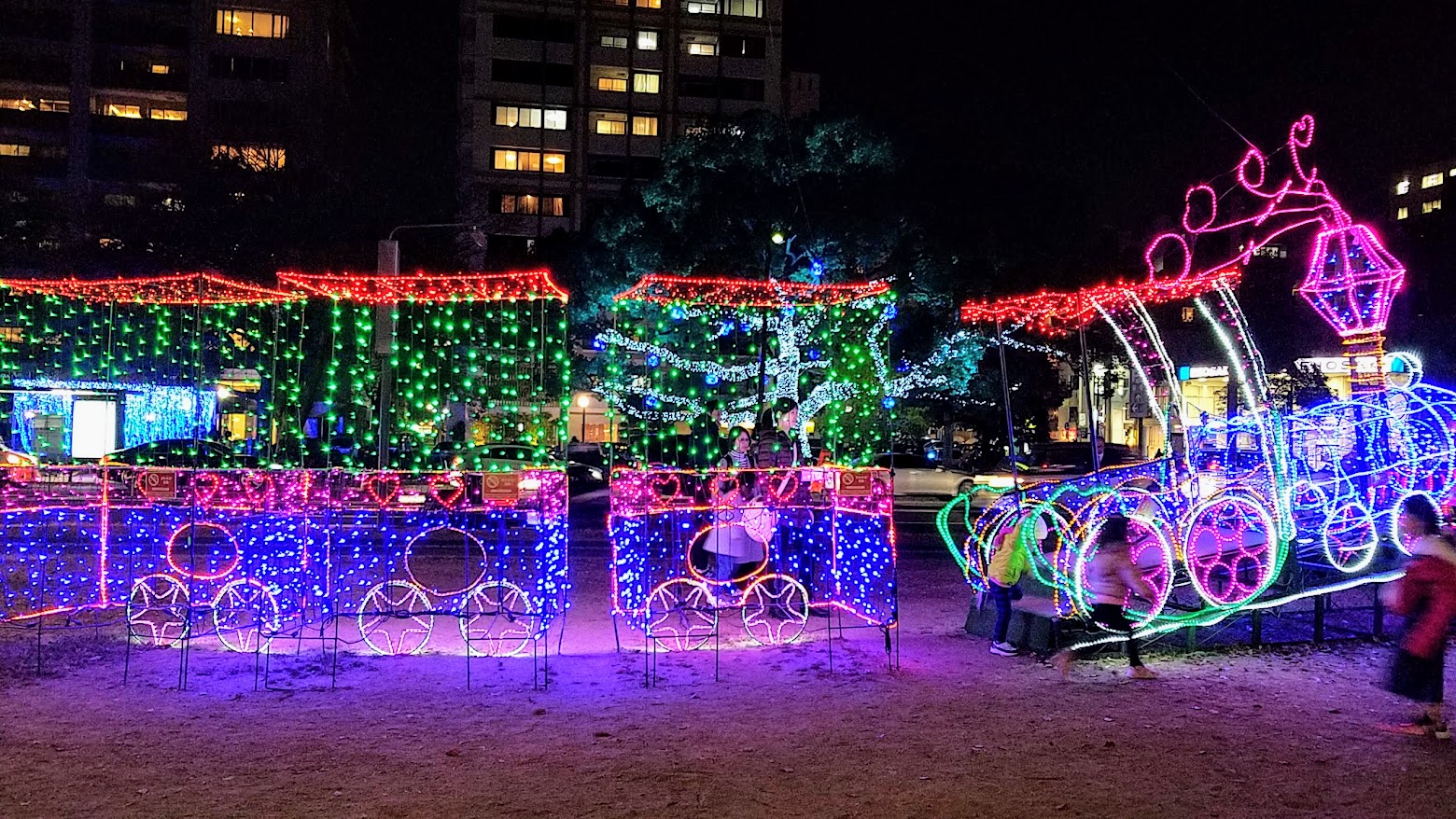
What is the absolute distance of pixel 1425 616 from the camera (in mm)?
5746

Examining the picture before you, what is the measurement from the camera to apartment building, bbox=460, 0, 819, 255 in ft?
179

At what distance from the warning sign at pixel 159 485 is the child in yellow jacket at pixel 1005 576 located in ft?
20.2

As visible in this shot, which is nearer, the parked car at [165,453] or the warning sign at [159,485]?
the warning sign at [159,485]

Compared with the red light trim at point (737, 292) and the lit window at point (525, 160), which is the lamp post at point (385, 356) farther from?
the lit window at point (525, 160)

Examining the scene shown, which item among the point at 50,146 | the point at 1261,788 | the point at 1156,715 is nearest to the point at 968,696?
the point at 1156,715

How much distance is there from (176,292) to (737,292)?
6.26 meters

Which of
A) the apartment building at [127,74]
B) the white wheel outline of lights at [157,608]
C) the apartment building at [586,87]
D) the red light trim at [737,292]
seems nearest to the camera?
the white wheel outline of lights at [157,608]

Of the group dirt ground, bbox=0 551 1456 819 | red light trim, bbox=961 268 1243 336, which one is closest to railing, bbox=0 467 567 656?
dirt ground, bbox=0 551 1456 819

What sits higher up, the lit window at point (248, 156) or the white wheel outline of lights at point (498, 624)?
the lit window at point (248, 156)

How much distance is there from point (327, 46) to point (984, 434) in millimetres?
44975

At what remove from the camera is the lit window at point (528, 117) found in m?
54.6

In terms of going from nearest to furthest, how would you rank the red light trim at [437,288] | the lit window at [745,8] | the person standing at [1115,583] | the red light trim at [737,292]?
1. the person standing at [1115,583]
2. the red light trim at [437,288]
3. the red light trim at [737,292]
4. the lit window at [745,8]

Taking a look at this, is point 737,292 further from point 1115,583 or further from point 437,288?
point 1115,583

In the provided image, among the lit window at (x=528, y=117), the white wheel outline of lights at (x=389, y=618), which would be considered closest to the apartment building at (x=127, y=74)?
the lit window at (x=528, y=117)
